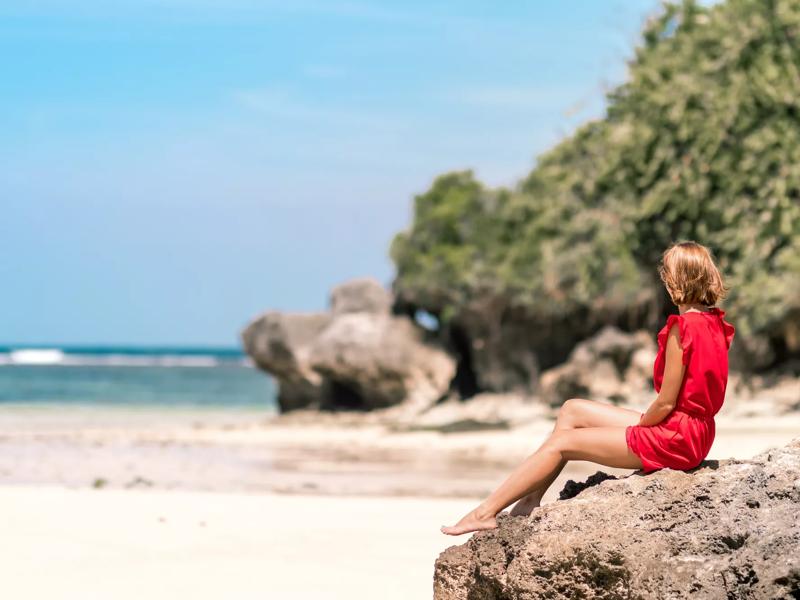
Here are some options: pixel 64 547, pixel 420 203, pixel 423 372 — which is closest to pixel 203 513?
pixel 64 547

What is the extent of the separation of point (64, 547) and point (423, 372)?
24.9m

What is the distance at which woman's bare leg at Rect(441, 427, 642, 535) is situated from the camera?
6016 millimetres

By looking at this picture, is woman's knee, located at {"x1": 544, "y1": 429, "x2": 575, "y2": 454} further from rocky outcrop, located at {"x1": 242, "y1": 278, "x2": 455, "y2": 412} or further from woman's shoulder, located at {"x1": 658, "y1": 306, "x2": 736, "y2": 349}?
rocky outcrop, located at {"x1": 242, "y1": 278, "x2": 455, "y2": 412}

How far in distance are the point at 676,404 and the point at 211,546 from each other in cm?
454

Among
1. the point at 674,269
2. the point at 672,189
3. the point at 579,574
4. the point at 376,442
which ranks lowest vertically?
the point at 376,442

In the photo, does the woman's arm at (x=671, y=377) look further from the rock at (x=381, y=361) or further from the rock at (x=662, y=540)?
the rock at (x=381, y=361)

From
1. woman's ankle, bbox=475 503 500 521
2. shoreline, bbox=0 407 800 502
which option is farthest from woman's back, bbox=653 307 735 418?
shoreline, bbox=0 407 800 502

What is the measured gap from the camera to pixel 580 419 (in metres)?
6.22

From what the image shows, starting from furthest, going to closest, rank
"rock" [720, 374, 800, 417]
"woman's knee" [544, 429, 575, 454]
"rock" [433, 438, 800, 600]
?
"rock" [720, 374, 800, 417] < "woman's knee" [544, 429, 575, 454] < "rock" [433, 438, 800, 600]

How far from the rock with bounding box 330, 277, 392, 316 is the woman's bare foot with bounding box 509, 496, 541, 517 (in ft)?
94.8

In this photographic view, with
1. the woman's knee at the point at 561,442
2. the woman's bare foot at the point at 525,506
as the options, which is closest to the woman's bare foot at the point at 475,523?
the woman's bare foot at the point at 525,506

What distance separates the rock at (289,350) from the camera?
3422 cm

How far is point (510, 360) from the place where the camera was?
33250 millimetres

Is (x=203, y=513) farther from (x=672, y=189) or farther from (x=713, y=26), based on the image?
(x=713, y=26)
